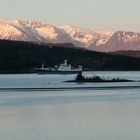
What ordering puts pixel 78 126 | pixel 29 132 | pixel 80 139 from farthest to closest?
1. pixel 78 126
2. pixel 29 132
3. pixel 80 139

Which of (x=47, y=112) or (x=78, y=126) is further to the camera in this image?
(x=47, y=112)

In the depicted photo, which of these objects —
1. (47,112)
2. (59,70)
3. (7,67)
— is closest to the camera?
(47,112)

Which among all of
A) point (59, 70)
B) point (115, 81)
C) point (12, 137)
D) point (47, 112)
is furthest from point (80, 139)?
point (59, 70)

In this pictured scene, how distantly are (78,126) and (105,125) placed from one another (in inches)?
55.5

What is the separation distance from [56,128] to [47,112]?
26.6 feet

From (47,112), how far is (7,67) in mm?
163592

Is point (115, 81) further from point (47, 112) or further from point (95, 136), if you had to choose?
point (95, 136)

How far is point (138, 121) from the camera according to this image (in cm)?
3138

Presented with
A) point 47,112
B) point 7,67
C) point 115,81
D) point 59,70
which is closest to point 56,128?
point 47,112

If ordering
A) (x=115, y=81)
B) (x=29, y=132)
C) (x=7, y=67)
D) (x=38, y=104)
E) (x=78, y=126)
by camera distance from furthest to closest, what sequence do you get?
1. (x=7, y=67)
2. (x=115, y=81)
3. (x=38, y=104)
4. (x=78, y=126)
5. (x=29, y=132)

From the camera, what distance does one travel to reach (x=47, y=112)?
1468 inches

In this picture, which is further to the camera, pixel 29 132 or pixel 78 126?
pixel 78 126

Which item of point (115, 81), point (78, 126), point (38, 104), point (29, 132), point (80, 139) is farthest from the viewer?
point (115, 81)

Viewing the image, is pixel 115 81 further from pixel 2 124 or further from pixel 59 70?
pixel 59 70
